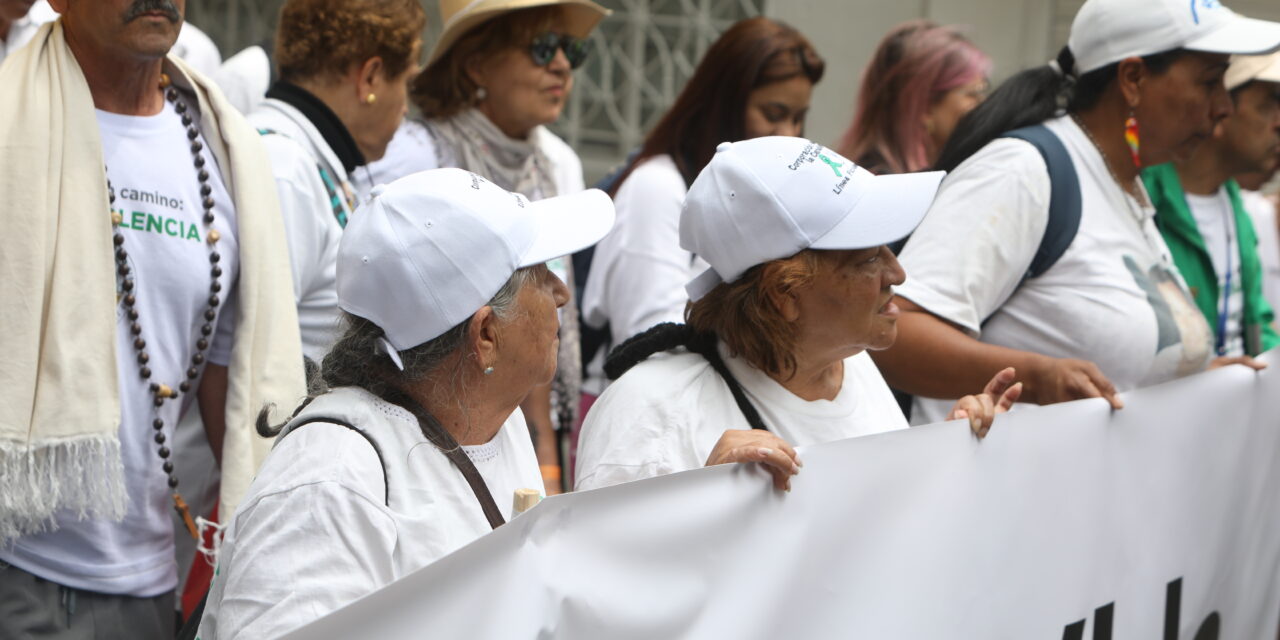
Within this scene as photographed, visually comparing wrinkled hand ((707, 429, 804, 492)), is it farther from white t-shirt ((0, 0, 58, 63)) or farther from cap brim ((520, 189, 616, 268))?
white t-shirt ((0, 0, 58, 63))

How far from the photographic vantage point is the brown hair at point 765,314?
257 centimetres

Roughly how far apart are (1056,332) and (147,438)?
1.97 metres

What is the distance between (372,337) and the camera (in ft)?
7.22

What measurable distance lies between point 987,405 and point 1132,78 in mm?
1213

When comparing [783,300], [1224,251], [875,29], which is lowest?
[875,29]

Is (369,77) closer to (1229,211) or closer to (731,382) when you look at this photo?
(731,382)

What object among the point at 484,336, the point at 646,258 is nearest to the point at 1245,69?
the point at 646,258

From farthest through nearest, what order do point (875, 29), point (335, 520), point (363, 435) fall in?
point (875, 29) → point (363, 435) → point (335, 520)

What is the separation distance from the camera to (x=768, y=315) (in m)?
2.59

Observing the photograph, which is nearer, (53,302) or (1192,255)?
(53,302)

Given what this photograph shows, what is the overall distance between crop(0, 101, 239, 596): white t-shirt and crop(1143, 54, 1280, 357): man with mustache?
9.50 feet

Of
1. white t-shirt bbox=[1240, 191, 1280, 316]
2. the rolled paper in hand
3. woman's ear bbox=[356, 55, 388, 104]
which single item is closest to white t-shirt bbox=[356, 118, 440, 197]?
woman's ear bbox=[356, 55, 388, 104]

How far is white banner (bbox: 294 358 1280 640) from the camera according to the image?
1.95 m

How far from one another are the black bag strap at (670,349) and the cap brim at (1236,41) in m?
1.52
